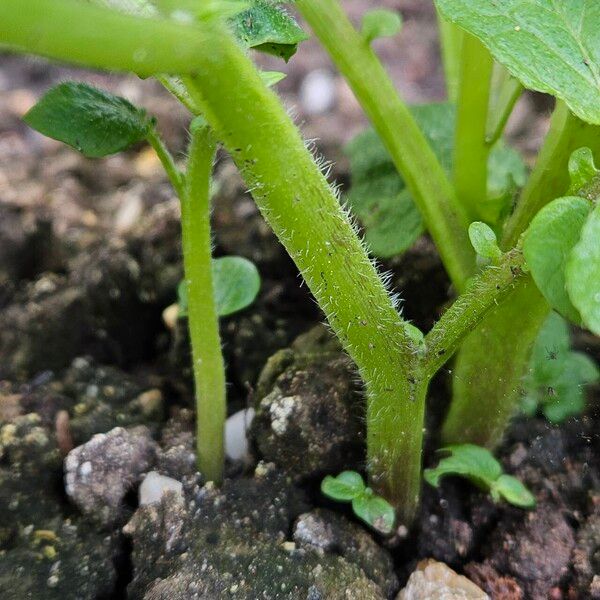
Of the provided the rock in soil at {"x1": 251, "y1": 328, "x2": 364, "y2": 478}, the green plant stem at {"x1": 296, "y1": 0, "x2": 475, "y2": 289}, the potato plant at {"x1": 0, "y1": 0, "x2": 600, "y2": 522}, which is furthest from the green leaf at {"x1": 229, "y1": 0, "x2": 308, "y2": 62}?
the rock in soil at {"x1": 251, "y1": 328, "x2": 364, "y2": 478}

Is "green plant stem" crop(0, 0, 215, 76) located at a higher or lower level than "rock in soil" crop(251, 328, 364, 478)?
higher

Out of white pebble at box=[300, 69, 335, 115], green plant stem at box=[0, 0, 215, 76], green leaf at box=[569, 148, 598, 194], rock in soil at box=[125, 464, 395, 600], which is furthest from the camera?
white pebble at box=[300, 69, 335, 115]

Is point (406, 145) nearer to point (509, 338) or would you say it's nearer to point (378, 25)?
point (378, 25)

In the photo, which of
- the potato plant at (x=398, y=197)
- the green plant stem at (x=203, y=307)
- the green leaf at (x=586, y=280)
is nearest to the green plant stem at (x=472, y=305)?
the potato plant at (x=398, y=197)

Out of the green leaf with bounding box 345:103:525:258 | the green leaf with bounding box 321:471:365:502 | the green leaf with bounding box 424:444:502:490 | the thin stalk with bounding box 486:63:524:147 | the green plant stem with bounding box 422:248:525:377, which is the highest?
the green plant stem with bounding box 422:248:525:377

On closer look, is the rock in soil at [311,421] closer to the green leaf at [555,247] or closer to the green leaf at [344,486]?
the green leaf at [344,486]

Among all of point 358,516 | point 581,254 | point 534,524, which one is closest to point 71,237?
point 358,516

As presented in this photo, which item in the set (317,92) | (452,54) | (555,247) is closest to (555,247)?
(555,247)

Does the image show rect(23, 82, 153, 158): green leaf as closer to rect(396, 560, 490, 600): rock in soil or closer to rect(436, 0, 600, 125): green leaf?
rect(436, 0, 600, 125): green leaf

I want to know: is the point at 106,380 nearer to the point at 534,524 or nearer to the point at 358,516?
the point at 358,516
